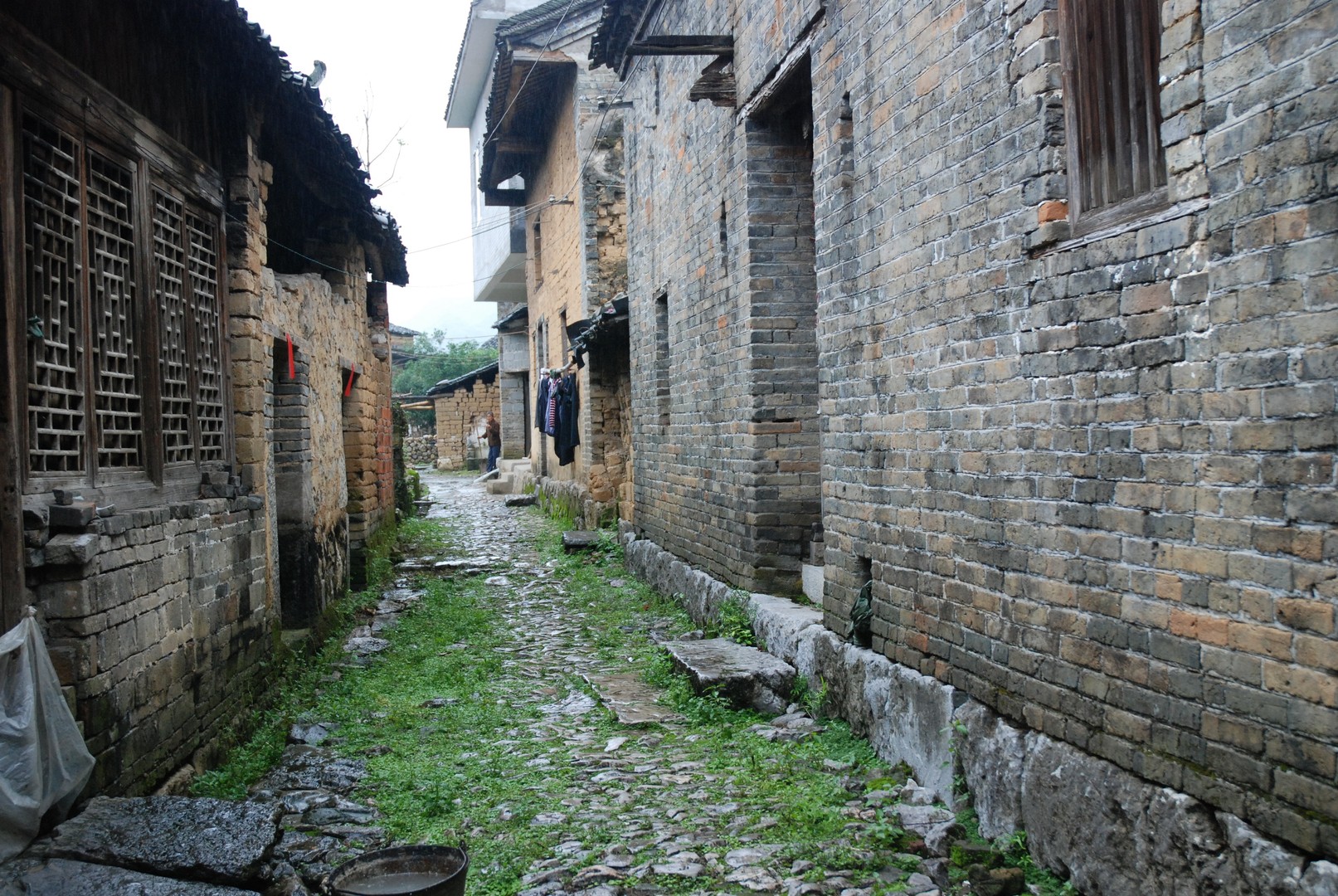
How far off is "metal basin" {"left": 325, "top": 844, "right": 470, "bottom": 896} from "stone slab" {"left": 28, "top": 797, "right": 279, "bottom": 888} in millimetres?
299

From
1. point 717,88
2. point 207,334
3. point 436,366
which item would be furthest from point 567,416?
point 436,366

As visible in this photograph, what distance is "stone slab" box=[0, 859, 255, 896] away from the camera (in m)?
2.94

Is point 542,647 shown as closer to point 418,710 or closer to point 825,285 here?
point 418,710

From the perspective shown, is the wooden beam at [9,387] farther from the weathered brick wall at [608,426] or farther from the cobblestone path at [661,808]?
the weathered brick wall at [608,426]

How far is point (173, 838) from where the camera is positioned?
3.35 meters

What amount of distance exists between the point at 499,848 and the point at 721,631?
10.6 feet

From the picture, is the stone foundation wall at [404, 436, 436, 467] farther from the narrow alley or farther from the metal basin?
the metal basin

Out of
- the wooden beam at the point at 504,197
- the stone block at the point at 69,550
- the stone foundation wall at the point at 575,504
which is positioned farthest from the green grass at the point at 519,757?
the wooden beam at the point at 504,197

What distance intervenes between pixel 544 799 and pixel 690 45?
201 inches

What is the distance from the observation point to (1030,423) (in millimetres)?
3609

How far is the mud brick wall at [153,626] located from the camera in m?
3.68

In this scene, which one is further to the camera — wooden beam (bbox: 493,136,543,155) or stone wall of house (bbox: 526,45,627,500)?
wooden beam (bbox: 493,136,543,155)

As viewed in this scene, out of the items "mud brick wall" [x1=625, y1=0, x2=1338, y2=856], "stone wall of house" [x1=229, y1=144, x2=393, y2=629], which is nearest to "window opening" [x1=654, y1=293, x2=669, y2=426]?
"stone wall of house" [x1=229, y1=144, x2=393, y2=629]

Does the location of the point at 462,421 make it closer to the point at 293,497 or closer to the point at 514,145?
the point at 514,145
